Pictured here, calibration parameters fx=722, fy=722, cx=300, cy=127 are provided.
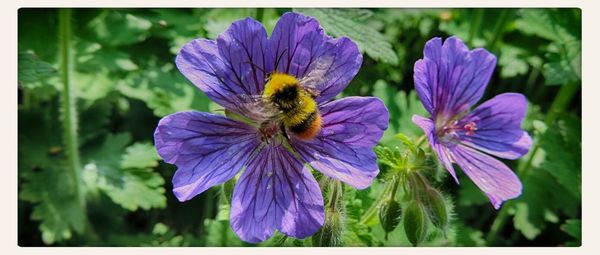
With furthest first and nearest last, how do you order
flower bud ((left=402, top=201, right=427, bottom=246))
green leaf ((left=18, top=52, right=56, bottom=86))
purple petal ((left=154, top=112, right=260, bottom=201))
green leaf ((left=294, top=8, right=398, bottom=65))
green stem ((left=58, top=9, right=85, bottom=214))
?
green stem ((left=58, top=9, right=85, bottom=214)) < green leaf ((left=294, top=8, right=398, bottom=65)) < green leaf ((left=18, top=52, right=56, bottom=86)) < flower bud ((left=402, top=201, right=427, bottom=246)) < purple petal ((left=154, top=112, right=260, bottom=201))

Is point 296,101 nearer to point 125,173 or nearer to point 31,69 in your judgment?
point 31,69

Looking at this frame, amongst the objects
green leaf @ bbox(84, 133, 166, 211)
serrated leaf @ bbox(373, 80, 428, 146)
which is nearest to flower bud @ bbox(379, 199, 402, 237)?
serrated leaf @ bbox(373, 80, 428, 146)

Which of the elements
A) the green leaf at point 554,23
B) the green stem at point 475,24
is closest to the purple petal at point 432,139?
the green leaf at point 554,23

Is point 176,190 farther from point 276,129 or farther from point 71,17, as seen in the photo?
point 71,17

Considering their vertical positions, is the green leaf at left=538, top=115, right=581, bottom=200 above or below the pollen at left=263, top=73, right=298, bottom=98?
below

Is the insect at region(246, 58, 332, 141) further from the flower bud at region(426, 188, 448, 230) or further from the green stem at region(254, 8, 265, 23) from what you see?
the green stem at region(254, 8, 265, 23)

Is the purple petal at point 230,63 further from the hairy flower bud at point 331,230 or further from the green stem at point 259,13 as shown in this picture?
the green stem at point 259,13

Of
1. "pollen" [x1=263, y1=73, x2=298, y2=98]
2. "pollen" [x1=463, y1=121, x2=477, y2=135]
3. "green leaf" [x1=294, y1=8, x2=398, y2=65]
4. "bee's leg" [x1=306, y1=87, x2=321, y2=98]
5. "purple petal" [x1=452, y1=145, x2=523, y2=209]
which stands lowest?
"purple petal" [x1=452, y1=145, x2=523, y2=209]
